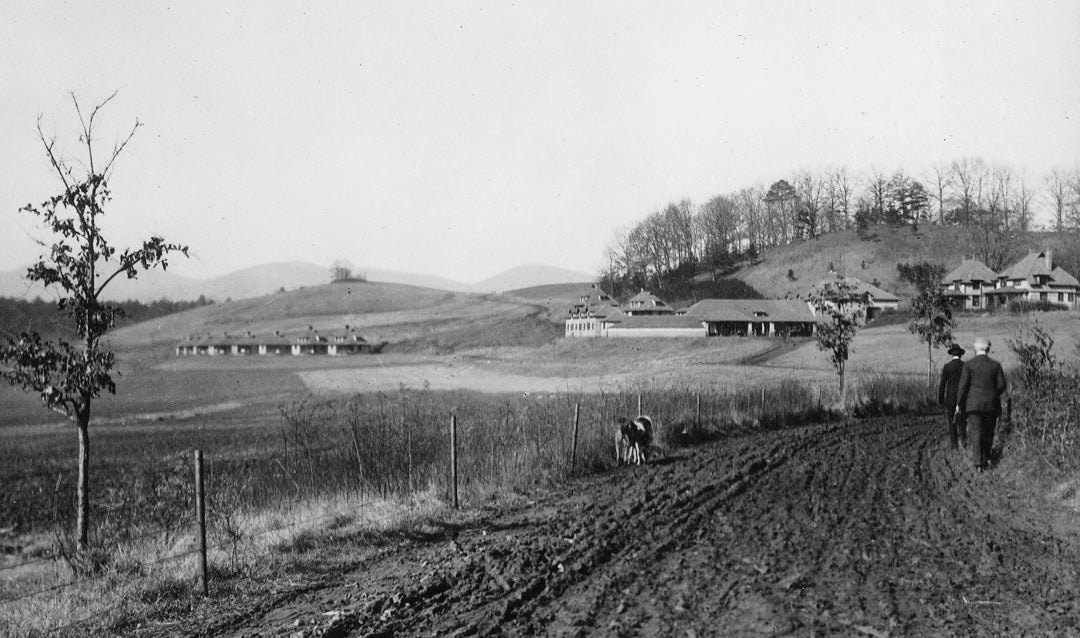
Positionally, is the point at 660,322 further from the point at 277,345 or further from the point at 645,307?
the point at 277,345

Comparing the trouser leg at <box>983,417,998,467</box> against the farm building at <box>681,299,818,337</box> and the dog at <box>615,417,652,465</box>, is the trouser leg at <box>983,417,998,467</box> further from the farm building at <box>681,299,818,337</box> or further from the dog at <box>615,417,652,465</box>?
the farm building at <box>681,299,818,337</box>

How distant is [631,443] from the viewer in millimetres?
15938

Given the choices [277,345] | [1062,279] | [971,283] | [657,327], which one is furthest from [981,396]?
[277,345]

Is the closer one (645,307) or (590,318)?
(590,318)

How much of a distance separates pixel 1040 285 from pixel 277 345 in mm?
96321

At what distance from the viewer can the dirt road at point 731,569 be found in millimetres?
6148

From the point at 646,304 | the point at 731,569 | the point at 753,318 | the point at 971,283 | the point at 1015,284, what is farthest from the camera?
the point at 646,304

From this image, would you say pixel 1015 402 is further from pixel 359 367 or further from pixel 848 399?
pixel 359 367

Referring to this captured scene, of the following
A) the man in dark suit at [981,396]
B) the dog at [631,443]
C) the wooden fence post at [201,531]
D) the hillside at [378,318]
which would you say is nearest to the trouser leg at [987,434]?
the man in dark suit at [981,396]

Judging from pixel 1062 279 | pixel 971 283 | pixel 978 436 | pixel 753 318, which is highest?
pixel 971 283

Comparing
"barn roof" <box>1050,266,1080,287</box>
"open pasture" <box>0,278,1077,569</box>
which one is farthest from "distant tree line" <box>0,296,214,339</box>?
"barn roof" <box>1050,266,1080,287</box>

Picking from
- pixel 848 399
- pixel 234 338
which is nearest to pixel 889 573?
pixel 848 399

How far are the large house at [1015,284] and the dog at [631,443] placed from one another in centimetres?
7409

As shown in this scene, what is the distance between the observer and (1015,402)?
54.9 ft
